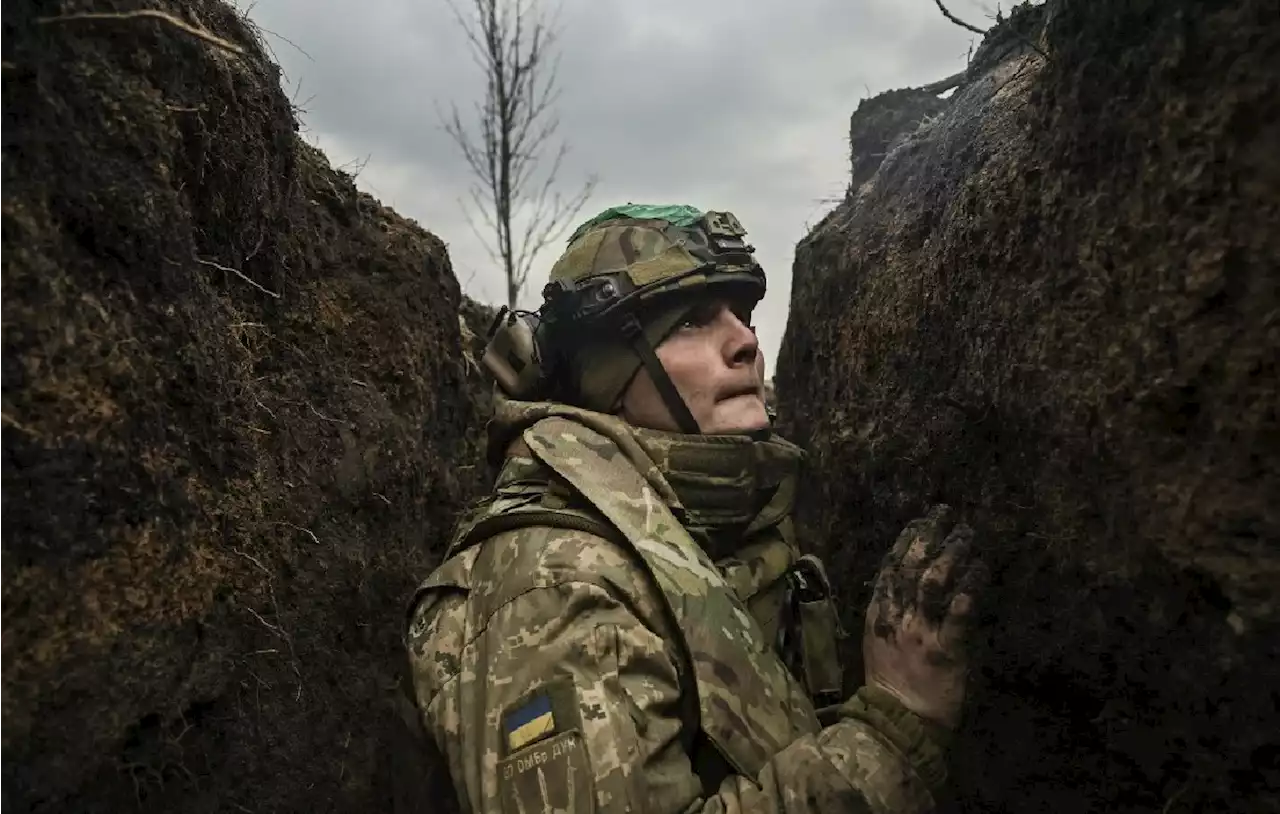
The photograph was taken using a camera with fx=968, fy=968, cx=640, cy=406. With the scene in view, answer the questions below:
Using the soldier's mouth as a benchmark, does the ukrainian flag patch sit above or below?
below

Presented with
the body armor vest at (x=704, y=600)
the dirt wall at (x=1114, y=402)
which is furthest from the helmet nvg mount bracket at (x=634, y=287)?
the dirt wall at (x=1114, y=402)

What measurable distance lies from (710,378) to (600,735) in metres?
1.22

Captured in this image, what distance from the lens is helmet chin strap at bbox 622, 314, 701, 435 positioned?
121 inches

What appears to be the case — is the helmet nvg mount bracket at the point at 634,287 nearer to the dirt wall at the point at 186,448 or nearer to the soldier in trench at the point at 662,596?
the soldier in trench at the point at 662,596

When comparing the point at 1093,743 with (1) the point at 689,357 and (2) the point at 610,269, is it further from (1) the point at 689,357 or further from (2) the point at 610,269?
(2) the point at 610,269

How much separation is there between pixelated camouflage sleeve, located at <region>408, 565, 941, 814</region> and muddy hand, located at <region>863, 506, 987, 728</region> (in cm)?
10

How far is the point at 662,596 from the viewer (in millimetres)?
2566

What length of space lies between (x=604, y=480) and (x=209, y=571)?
1.07 metres

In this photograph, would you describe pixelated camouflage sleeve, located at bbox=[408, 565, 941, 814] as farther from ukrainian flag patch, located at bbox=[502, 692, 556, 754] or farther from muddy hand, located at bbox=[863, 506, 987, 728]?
muddy hand, located at bbox=[863, 506, 987, 728]

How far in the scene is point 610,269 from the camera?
318 centimetres

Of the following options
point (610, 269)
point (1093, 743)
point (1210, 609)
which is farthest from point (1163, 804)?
point (610, 269)

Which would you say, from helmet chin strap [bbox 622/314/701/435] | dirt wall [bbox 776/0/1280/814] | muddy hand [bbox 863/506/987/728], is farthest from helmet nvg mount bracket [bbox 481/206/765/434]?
muddy hand [bbox 863/506/987/728]

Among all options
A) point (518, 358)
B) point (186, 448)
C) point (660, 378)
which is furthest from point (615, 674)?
point (518, 358)

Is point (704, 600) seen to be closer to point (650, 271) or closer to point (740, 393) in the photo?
point (740, 393)
